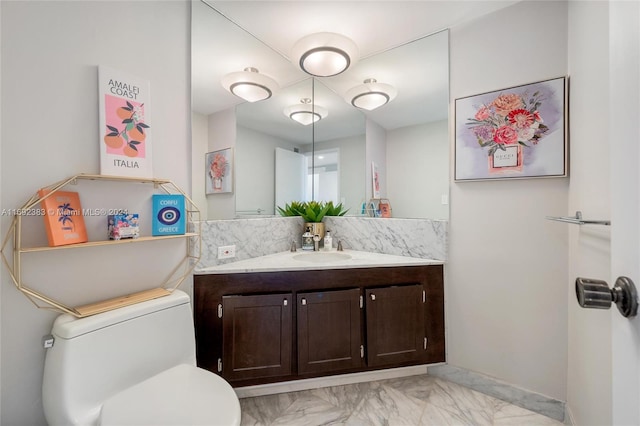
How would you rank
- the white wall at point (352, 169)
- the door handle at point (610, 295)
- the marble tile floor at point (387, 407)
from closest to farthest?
the door handle at point (610, 295) < the marble tile floor at point (387, 407) < the white wall at point (352, 169)

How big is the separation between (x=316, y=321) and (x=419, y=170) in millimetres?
1347

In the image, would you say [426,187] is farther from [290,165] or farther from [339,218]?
[290,165]

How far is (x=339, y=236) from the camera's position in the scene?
7.45ft

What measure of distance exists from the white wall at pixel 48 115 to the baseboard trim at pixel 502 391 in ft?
6.74

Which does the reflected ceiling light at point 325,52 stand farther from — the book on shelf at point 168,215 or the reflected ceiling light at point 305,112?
the book on shelf at point 168,215

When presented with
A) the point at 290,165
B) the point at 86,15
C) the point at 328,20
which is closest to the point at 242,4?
the point at 328,20

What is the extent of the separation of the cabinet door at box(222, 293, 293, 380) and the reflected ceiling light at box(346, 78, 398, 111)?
1.72m

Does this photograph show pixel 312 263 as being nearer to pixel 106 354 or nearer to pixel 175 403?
pixel 175 403

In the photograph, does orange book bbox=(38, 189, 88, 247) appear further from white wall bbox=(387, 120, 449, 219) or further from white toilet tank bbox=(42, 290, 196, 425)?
white wall bbox=(387, 120, 449, 219)

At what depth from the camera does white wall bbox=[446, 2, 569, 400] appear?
1.49 m

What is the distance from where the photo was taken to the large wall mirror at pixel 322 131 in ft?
5.68

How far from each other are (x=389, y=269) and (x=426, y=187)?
27.7 inches

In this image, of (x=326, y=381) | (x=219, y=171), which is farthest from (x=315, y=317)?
(x=219, y=171)

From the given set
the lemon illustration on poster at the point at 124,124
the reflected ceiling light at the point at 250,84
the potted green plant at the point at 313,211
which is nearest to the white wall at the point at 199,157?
the lemon illustration on poster at the point at 124,124
